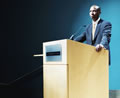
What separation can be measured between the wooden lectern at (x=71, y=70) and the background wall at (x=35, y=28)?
4.19 ft

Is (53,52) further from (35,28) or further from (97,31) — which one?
(35,28)

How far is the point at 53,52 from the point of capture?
1108 millimetres

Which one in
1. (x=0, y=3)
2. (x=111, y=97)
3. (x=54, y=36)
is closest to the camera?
(x=111, y=97)

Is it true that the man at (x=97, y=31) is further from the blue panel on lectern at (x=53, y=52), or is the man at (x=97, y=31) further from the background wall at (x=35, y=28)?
the background wall at (x=35, y=28)

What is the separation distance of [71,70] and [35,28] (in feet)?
4.99

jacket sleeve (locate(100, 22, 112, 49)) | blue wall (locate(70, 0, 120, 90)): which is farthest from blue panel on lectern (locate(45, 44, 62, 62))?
blue wall (locate(70, 0, 120, 90))

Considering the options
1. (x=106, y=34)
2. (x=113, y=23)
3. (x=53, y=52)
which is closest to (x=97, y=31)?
(x=106, y=34)

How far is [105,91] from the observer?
4.65 feet

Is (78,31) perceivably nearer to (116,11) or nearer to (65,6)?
(65,6)

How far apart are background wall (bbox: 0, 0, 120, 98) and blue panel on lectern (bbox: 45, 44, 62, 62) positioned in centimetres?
131

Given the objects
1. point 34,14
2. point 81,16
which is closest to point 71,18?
point 81,16

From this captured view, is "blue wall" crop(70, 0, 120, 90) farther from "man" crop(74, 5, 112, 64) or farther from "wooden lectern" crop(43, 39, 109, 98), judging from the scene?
"wooden lectern" crop(43, 39, 109, 98)

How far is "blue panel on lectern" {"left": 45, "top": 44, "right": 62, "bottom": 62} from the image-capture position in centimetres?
107

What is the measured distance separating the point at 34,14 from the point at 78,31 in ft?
2.40
